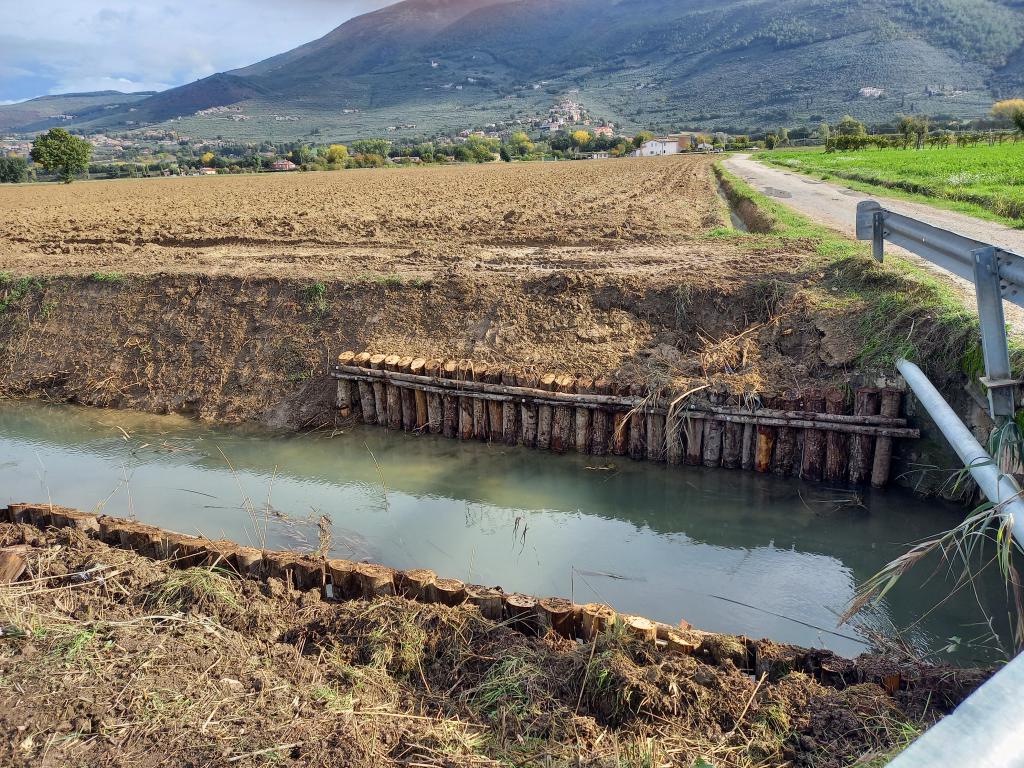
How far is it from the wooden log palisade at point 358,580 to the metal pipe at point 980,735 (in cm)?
476

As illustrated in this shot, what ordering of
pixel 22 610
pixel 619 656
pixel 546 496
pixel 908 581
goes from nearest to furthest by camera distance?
pixel 619 656 < pixel 22 610 < pixel 908 581 < pixel 546 496

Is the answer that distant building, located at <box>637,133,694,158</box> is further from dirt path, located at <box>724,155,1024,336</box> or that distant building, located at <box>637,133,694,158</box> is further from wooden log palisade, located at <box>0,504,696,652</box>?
wooden log palisade, located at <box>0,504,696,652</box>

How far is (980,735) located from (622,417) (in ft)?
30.7

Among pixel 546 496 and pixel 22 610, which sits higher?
pixel 22 610

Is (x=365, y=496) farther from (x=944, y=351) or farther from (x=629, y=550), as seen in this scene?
(x=944, y=351)

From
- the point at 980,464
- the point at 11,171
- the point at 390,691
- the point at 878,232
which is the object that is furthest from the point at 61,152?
the point at 980,464

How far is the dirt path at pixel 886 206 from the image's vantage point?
36.7ft

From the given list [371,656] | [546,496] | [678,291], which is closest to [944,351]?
[678,291]

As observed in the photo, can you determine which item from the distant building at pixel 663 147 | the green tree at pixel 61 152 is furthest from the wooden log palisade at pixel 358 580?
the distant building at pixel 663 147

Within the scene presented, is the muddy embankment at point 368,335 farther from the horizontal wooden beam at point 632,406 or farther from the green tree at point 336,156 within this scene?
the green tree at point 336,156

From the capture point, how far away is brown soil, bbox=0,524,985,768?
4.67 metres

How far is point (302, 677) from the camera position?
550cm

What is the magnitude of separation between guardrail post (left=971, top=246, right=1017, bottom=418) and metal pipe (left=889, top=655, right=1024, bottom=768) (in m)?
6.26

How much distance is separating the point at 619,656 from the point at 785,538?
4.13 metres
